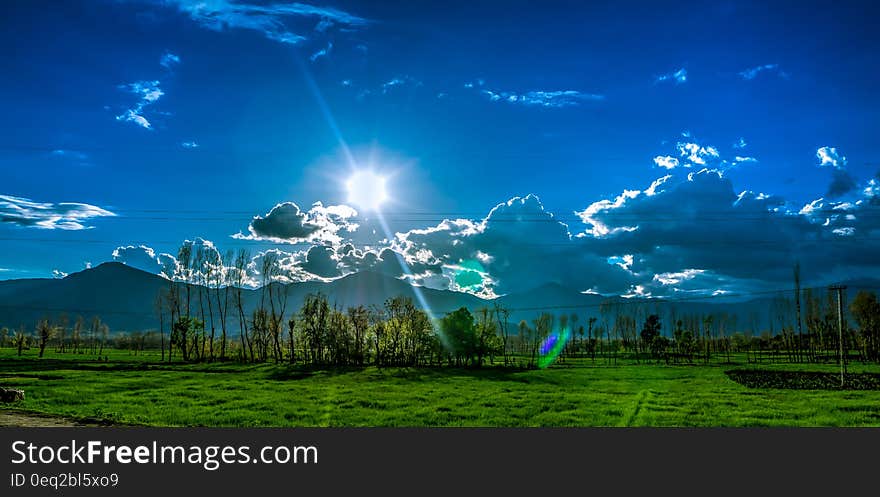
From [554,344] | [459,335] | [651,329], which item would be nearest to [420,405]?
[459,335]

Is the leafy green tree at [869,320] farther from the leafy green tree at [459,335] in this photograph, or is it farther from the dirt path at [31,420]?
the dirt path at [31,420]

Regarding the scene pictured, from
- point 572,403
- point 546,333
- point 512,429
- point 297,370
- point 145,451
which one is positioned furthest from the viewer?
point 546,333

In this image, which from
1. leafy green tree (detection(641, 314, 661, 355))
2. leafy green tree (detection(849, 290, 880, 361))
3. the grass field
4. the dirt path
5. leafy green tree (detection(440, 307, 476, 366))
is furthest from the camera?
leafy green tree (detection(641, 314, 661, 355))

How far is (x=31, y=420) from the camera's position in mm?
28469

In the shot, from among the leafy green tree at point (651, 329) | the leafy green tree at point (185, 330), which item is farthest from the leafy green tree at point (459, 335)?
the leafy green tree at point (651, 329)

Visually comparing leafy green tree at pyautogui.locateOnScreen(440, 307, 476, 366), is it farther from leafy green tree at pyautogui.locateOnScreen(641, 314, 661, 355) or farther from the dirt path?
the dirt path

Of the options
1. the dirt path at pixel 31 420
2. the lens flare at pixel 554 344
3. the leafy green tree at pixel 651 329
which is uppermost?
the dirt path at pixel 31 420

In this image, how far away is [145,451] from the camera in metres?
19.9

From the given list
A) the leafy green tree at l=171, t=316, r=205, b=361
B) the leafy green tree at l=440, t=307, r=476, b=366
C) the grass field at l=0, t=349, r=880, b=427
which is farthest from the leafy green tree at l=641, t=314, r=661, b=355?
the leafy green tree at l=171, t=316, r=205, b=361

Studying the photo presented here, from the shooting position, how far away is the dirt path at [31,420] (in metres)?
26.8

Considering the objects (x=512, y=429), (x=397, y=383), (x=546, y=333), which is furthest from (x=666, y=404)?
(x=546, y=333)

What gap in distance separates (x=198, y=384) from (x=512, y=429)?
36566 millimetres

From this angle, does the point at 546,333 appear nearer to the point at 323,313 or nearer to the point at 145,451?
the point at 323,313

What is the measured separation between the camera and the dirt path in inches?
1057
